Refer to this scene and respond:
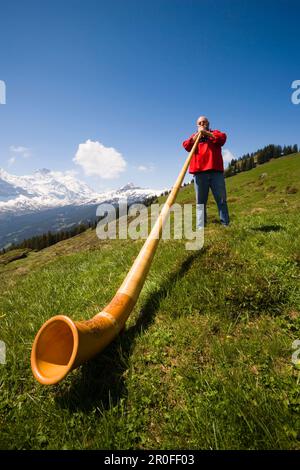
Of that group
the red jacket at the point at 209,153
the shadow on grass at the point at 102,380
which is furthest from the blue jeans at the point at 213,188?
the shadow on grass at the point at 102,380

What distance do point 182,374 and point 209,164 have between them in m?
6.84

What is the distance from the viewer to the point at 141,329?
11.1 ft

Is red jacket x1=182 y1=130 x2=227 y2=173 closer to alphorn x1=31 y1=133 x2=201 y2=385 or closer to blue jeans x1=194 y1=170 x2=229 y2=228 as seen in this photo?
blue jeans x1=194 y1=170 x2=229 y2=228

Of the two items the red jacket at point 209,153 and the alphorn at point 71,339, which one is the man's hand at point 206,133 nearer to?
the red jacket at point 209,153

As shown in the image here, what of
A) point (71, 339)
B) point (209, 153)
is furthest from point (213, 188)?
point (71, 339)

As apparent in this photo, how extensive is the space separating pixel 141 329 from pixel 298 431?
1.90m

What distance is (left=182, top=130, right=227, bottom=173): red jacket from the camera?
8.25m

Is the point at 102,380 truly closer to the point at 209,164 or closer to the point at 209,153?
the point at 209,164

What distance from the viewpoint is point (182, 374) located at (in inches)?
106

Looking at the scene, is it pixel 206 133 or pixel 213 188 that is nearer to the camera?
pixel 206 133

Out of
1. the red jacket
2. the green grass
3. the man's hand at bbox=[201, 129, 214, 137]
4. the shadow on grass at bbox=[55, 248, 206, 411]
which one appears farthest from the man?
the shadow on grass at bbox=[55, 248, 206, 411]

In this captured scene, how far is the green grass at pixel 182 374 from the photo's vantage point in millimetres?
2184

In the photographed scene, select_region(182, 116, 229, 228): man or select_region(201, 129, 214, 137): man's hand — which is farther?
select_region(182, 116, 229, 228): man
